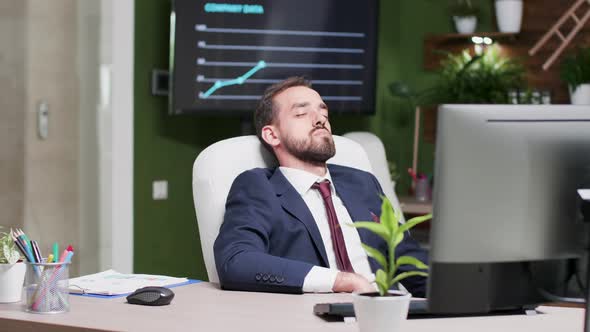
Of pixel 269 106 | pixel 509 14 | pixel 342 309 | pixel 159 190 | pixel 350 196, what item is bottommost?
pixel 159 190

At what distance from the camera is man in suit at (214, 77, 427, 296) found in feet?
7.17

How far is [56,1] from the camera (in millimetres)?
3957

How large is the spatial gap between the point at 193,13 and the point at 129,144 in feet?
2.14

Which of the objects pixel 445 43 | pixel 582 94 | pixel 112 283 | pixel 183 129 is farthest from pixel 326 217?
pixel 445 43

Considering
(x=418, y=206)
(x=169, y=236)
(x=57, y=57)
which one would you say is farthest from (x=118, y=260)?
(x=418, y=206)

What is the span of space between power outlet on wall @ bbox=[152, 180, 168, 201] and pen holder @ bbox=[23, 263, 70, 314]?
2.62m

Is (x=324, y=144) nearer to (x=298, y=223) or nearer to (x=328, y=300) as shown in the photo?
(x=298, y=223)

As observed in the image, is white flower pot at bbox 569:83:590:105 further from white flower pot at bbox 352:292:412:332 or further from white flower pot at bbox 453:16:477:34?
white flower pot at bbox 352:292:412:332

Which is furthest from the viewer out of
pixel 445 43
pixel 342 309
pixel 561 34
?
pixel 445 43

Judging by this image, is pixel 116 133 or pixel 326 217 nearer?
pixel 326 217

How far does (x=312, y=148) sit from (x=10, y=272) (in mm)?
976

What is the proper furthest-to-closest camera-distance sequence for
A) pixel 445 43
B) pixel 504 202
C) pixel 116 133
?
pixel 445 43 < pixel 116 133 < pixel 504 202

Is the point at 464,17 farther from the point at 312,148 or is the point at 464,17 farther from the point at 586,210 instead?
the point at 586,210

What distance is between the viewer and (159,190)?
456 centimetres
